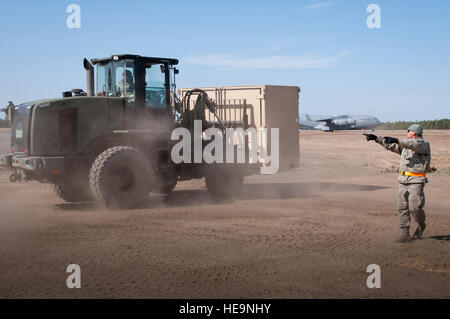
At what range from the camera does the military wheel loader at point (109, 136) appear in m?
11.0

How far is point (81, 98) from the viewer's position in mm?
11297

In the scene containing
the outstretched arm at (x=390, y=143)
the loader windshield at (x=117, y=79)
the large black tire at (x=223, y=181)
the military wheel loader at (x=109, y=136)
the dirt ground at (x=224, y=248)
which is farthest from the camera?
the large black tire at (x=223, y=181)

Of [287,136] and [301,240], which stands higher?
[287,136]

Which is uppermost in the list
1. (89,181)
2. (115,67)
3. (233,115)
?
(115,67)

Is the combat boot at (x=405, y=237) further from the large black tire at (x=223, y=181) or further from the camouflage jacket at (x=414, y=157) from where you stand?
the large black tire at (x=223, y=181)

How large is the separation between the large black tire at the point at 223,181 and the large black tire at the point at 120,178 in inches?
78.9

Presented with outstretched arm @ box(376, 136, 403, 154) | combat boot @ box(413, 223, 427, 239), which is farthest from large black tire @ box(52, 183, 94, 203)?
combat boot @ box(413, 223, 427, 239)

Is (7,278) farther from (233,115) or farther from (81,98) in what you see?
(233,115)

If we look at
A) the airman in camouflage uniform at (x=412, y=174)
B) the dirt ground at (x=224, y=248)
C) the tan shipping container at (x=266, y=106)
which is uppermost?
the tan shipping container at (x=266, y=106)

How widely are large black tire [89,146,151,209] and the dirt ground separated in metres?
0.35

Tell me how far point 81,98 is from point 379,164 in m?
16.7

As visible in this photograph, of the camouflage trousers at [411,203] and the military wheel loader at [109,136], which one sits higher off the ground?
the military wheel loader at [109,136]

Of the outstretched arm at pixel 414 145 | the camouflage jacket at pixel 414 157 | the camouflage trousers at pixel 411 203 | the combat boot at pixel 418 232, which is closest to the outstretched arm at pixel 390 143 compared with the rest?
the camouflage jacket at pixel 414 157
